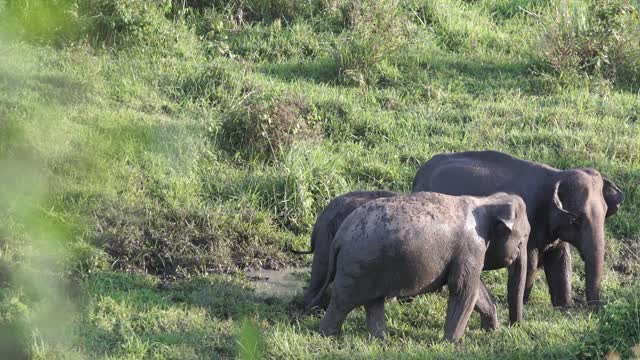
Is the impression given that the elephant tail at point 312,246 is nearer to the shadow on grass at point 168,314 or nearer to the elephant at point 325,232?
the elephant at point 325,232

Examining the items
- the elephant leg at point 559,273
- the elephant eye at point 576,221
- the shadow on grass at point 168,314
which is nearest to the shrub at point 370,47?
the elephant leg at point 559,273

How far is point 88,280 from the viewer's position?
801 cm

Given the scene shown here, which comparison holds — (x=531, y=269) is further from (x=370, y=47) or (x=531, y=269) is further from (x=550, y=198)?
(x=370, y=47)

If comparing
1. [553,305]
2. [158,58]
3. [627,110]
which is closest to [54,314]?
[553,305]

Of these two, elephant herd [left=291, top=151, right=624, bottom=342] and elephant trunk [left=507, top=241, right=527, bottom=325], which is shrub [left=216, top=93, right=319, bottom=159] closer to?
elephant herd [left=291, top=151, right=624, bottom=342]

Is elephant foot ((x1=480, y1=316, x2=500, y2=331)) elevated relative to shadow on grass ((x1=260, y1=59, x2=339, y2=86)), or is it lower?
lower

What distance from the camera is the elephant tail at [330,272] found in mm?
7379

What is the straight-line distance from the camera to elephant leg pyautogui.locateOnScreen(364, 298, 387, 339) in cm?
726

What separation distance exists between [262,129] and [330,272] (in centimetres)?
272

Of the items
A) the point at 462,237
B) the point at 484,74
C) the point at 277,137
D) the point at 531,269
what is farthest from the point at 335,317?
the point at 484,74

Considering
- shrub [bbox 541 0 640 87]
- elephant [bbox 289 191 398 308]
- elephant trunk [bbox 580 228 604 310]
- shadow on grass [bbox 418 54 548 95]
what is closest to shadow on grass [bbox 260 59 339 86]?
shadow on grass [bbox 418 54 548 95]

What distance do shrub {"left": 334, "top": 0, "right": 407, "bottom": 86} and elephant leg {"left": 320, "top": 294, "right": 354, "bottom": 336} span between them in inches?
183

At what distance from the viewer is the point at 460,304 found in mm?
7312

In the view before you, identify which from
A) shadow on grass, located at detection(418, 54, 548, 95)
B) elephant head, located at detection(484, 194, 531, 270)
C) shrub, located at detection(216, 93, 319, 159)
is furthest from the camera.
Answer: shadow on grass, located at detection(418, 54, 548, 95)
